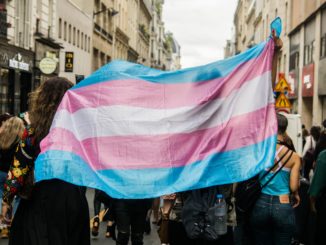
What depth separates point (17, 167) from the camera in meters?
4.79

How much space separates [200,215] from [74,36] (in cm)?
3402

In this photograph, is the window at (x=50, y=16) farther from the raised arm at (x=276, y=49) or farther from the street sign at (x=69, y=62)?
the raised arm at (x=276, y=49)

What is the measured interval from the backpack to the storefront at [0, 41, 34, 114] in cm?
1865

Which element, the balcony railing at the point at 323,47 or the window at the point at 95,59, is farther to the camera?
the window at the point at 95,59

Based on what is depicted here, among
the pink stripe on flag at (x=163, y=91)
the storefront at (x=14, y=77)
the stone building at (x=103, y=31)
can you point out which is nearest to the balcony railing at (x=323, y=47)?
the storefront at (x=14, y=77)

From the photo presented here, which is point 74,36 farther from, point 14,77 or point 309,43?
point 309,43

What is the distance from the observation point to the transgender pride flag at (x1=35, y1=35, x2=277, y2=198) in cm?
511

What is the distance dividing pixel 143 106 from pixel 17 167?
43.1 inches

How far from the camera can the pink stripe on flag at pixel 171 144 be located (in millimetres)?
5148

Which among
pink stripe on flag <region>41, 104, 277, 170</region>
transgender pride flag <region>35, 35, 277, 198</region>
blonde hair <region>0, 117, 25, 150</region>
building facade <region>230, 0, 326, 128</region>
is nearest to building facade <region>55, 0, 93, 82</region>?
building facade <region>230, 0, 326, 128</region>

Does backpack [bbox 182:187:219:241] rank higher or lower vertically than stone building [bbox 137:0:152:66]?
lower

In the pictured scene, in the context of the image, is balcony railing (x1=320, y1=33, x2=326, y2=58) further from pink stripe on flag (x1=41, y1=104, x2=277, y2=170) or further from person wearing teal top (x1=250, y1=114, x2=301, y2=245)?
pink stripe on flag (x1=41, y1=104, x2=277, y2=170)

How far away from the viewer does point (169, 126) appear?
5.26 meters

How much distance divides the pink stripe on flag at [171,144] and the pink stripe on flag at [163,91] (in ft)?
0.83
